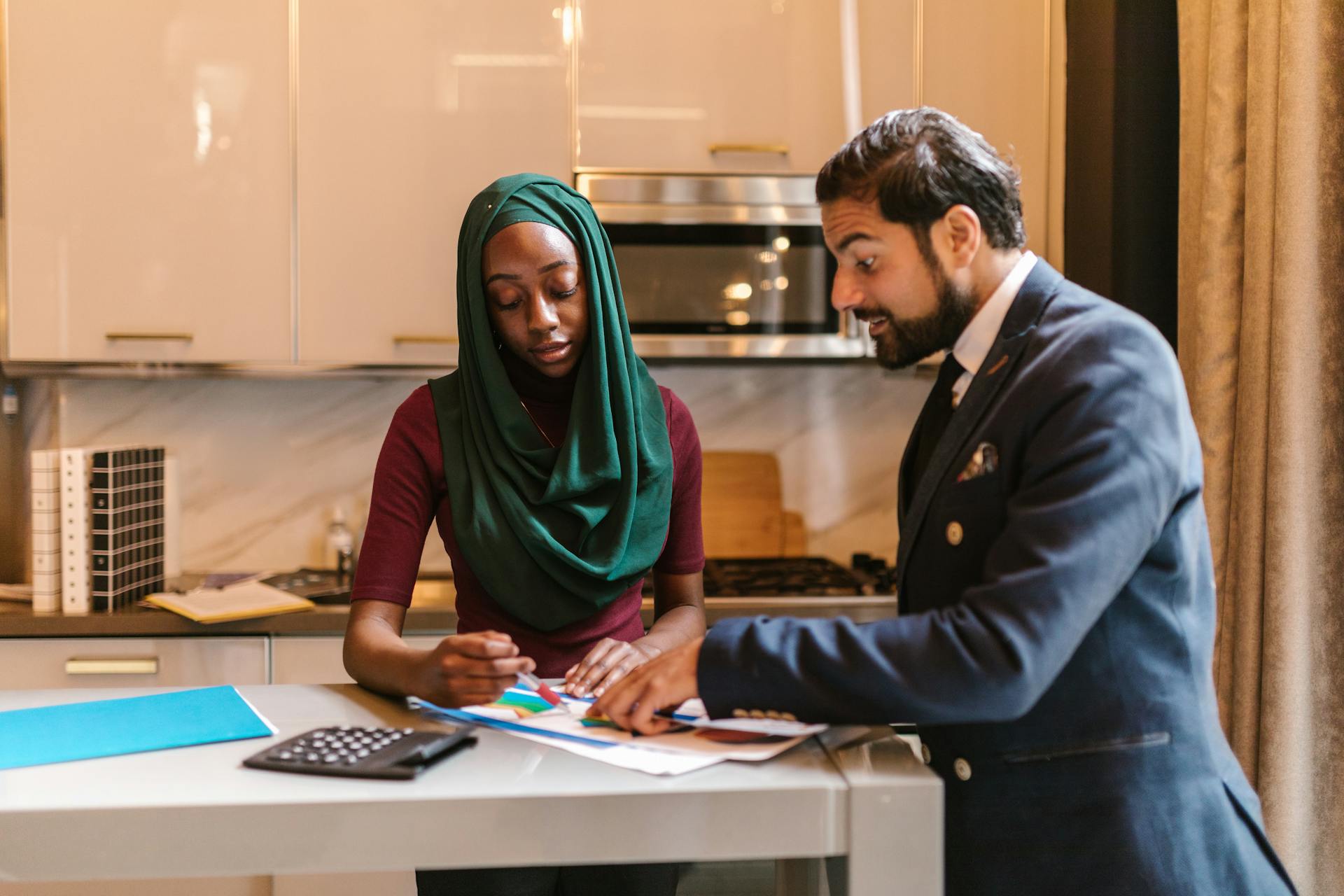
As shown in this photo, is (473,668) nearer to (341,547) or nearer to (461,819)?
(461,819)

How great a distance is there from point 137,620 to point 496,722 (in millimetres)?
1477

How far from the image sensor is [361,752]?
→ 984 mm

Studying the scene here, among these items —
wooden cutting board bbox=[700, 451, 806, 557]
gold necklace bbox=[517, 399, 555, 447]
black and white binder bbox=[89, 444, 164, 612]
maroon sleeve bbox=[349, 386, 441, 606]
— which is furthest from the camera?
wooden cutting board bbox=[700, 451, 806, 557]

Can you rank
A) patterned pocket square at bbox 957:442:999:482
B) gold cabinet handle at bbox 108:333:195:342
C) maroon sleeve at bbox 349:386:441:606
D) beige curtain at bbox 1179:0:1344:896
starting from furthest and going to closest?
gold cabinet handle at bbox 108:333:195:342 < beige curtain at bbox 1179:0:1344:896 < maroon sleeve at bbox 349:386:441:606 < patterned pocket square at bbox 957:442:999:482

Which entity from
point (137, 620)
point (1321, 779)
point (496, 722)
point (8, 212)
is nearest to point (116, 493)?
point (137, 620)

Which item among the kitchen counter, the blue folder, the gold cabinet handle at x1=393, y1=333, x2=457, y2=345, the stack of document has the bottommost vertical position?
the kitchen counter

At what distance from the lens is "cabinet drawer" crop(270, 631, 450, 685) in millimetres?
2318

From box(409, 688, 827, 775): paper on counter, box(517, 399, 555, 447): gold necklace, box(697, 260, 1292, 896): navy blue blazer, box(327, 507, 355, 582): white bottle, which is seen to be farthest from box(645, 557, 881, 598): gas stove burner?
box(697, 260, 1292, 896): navy blue blazer

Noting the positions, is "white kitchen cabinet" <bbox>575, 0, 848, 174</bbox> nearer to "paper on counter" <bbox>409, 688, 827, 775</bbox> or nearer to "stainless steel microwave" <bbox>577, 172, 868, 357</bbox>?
"stainless steel microwave" <bbox>577, 172, 868, 357</bbox>

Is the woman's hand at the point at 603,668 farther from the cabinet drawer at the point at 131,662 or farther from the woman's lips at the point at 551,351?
the cabinet drawer at the point at 131,662

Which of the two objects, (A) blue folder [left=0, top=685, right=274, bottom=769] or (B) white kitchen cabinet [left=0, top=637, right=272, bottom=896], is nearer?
(A) blue folder [left=0, top=685, right=274, bottom=769]

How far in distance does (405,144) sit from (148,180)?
558 millimetres

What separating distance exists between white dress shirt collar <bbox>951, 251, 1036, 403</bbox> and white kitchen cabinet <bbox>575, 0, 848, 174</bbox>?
149cm

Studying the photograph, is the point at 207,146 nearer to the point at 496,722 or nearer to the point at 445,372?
the point at 445,372
